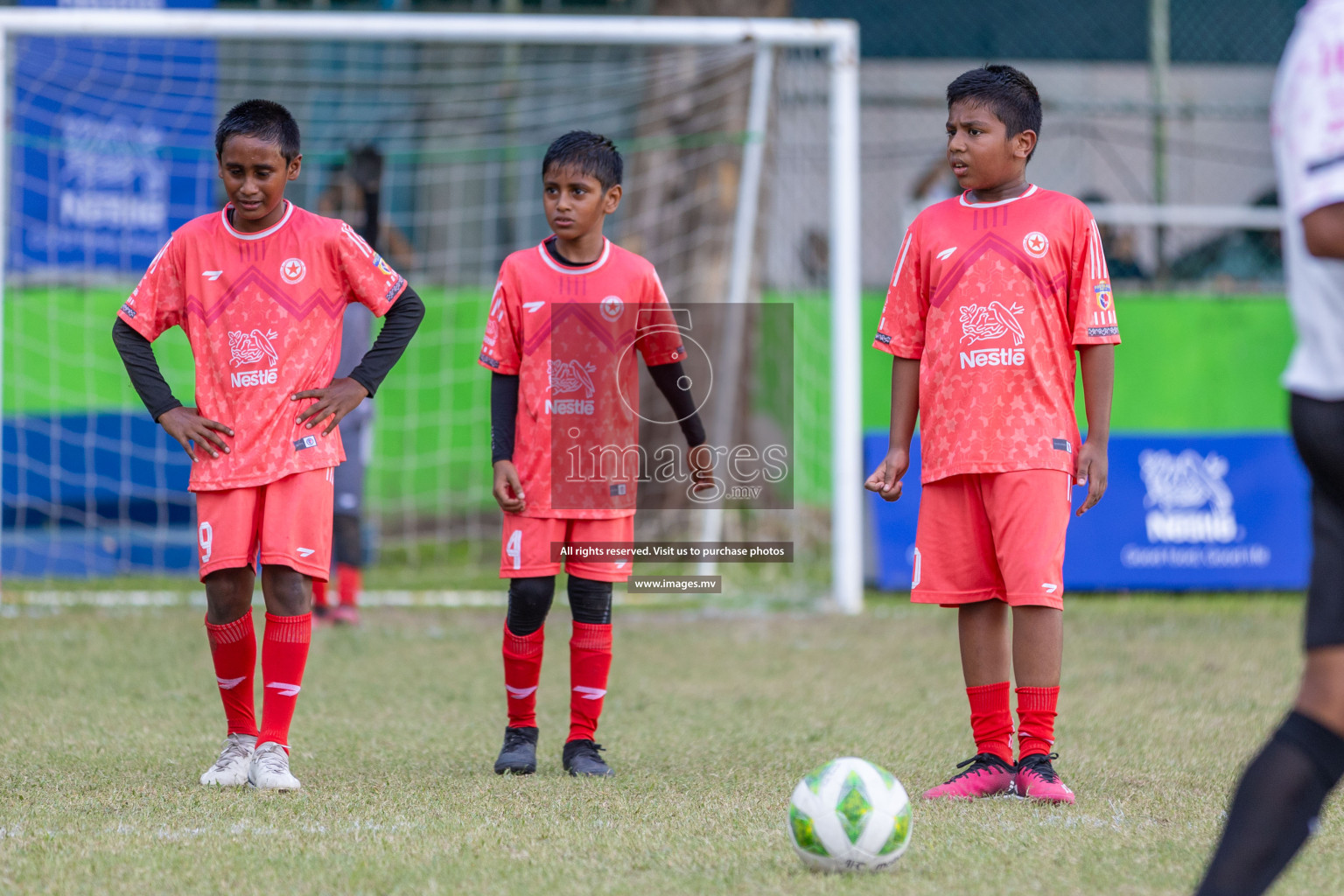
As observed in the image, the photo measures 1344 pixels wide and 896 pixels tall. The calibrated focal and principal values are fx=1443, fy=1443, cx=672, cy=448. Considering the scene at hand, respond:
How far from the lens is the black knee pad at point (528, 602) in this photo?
4012mm

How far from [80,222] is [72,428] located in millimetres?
1558

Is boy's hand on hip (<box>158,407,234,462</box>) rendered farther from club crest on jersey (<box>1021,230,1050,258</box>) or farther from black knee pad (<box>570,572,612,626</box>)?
club crest on jersey (<box>1021,230,1050,258</box>)

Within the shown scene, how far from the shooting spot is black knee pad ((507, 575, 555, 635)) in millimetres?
4012

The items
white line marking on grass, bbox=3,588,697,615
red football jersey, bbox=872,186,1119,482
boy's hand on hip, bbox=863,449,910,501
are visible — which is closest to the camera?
red football jersey, bbox=872,186,1119,482

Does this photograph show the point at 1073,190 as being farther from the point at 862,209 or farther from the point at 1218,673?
the point at 1218,673

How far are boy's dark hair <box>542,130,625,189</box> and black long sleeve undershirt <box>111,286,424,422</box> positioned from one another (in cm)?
54

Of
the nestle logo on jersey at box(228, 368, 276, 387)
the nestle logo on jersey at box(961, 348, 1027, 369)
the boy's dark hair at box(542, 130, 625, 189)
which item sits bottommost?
the nestle logo on jersey at box(228, 368, 276, 387)

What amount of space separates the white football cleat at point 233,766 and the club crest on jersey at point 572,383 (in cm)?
123

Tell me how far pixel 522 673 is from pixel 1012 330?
5.35ft

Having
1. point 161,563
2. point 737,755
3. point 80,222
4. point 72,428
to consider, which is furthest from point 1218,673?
point 80,222

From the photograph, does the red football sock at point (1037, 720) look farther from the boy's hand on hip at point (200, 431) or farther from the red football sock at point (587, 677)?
the boy's hand on hip at point (200, 431)

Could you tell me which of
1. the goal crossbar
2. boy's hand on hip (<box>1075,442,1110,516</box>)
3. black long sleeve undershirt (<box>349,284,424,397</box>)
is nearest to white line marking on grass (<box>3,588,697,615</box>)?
the goal crossbar

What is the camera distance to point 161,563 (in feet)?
29.2

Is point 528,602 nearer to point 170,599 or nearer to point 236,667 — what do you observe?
point 236,667
